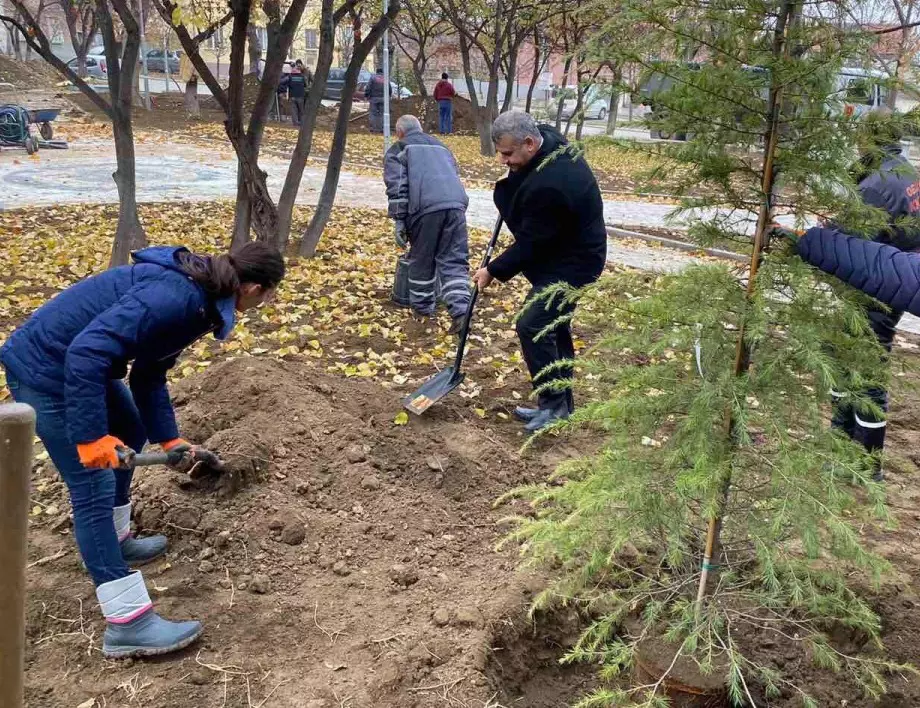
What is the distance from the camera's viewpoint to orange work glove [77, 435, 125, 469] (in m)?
2.70

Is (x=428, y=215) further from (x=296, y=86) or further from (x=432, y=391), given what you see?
(x=296, y=86)

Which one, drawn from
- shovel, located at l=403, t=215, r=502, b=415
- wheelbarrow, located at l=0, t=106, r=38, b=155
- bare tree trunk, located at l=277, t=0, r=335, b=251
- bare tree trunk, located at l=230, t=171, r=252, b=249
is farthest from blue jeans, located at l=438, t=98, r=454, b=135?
shovel, located at l=403, t=215, r=502, b=415

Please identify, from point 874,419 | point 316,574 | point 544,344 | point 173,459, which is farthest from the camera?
point 544,344

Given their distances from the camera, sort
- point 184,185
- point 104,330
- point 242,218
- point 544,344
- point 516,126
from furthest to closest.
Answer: point 184,185
point 242,218
point 544,344
point 516,126
point 104,330

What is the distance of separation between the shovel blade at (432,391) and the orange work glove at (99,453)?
7.26 feet

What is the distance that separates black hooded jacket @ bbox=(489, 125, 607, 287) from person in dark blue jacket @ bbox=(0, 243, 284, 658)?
1980mm

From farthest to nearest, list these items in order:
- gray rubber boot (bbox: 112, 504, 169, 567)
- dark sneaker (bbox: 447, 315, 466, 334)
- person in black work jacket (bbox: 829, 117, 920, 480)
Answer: dark sneaker (bbox: 447, 315, 466, 334) → gray rubber boot (bbox: 112, 504, 169, 567) → person in black work jacket (bbox: 829, 117, 920, 480)

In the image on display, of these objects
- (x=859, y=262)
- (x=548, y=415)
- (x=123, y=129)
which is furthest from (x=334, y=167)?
(x=859, y=262)

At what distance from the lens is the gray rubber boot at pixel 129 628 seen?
2.87 meters

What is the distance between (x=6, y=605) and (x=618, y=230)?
33.8ft

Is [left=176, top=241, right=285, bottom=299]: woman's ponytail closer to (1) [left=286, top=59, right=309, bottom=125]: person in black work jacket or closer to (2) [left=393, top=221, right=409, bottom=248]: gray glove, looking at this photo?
(2) [left=393, top=221, right=409, bottom=248]: gray glove

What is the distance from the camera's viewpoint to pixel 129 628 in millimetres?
2879

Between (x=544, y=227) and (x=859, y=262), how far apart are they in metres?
2.25

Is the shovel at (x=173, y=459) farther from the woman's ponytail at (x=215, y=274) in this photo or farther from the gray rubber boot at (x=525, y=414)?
the gray rubber boot at (x=525, y=414)
